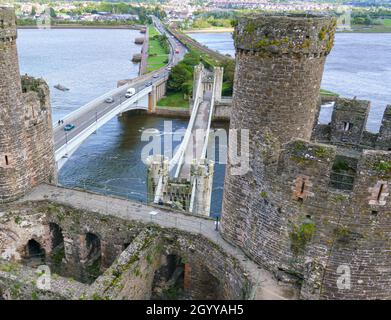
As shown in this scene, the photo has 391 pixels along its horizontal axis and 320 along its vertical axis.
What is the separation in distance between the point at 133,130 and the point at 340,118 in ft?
120

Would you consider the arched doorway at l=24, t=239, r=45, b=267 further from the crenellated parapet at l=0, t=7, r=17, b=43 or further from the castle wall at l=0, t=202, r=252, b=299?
the crenellated parapet at l=0, t=7, r=17, b=43

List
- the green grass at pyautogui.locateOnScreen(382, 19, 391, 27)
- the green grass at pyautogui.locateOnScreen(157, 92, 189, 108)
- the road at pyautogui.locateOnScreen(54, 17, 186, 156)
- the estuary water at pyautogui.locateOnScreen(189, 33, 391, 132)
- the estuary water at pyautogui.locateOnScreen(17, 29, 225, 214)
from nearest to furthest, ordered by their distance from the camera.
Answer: the road at pyautogui.locateOnScreen(54, 17, 186, 156) → the estuary water at pyautogui.locateOnScreen(17, 29, 225, 214) → the estuary water at pyautogui.locateOnScreen(189, 33, 391, 132) → the green grass at pyautogui.locateOnScreen(157, 92, 189, 108) → the green grass at pyautogui.locateOnScreen(382, 19, 391, 27)

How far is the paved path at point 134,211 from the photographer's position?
12116 mm

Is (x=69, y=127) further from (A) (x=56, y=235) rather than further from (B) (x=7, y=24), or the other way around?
(B) (x=7, y=24)

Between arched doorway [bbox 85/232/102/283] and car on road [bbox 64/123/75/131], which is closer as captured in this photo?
arched doorway [bbox 85/232/102/283]

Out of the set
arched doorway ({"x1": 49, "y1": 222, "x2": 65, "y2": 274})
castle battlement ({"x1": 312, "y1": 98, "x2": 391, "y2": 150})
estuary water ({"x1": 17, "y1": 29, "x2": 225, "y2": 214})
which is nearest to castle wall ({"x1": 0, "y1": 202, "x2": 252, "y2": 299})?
arched doorway ({"x1": 49, "y1": 222, "x2": 65, "y2": 274})

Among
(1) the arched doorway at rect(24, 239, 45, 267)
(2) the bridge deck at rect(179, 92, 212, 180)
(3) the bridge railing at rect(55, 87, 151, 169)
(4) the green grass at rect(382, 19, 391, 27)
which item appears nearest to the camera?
(1) the arched doorway at rect(24, 239, 45, 267)

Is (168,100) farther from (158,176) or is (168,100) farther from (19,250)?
(19,250)

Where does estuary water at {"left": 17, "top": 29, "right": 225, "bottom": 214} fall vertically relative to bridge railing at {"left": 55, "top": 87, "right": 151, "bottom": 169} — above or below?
below

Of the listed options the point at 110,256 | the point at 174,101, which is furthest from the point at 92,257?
the point at 174,101

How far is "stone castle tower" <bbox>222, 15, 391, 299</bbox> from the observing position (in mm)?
8859

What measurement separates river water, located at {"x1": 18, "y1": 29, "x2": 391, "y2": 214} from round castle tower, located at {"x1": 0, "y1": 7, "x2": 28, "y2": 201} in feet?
33.4

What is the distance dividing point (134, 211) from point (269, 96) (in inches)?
267

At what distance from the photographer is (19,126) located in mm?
13398
